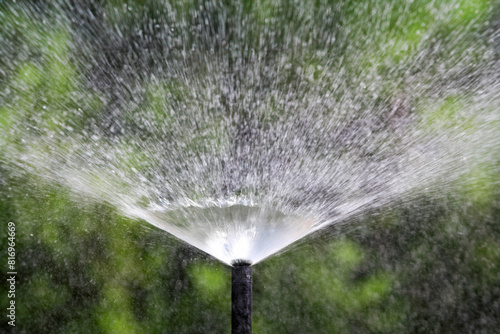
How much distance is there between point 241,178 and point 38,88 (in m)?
0.45

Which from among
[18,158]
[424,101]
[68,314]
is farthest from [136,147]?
[424,101]

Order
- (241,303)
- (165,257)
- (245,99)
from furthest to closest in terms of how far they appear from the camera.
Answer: (165,257) → (245,99) → (241,303)

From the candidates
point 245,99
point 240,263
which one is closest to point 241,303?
point 240,263

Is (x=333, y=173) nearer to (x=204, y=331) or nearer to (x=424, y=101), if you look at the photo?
(x=424, y=101)

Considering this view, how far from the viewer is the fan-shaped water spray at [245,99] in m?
1.01

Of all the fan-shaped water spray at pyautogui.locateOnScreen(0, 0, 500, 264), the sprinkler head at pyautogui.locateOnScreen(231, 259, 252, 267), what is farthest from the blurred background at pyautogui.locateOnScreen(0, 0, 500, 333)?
the sprinkler head at pyautogui.locateOnScreen(231, 259, 252, 267)

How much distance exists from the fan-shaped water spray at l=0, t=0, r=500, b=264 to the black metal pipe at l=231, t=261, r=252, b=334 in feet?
0.83

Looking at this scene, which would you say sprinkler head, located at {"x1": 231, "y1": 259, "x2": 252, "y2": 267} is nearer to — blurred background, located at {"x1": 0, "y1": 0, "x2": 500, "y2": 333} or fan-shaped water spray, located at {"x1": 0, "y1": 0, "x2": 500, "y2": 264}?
fan-shaped water spray, located at {"x1": 0, "y1": 0, "x2": 500, "y2": 264}

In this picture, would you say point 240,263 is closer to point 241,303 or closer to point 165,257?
point 241,303

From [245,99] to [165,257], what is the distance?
0.42 meters

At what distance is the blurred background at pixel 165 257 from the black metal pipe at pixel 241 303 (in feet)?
1.35

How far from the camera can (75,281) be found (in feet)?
4.04

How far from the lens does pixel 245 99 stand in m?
1.08

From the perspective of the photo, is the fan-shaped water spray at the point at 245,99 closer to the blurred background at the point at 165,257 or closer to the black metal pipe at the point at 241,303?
the blurred background at the point at 165,257
